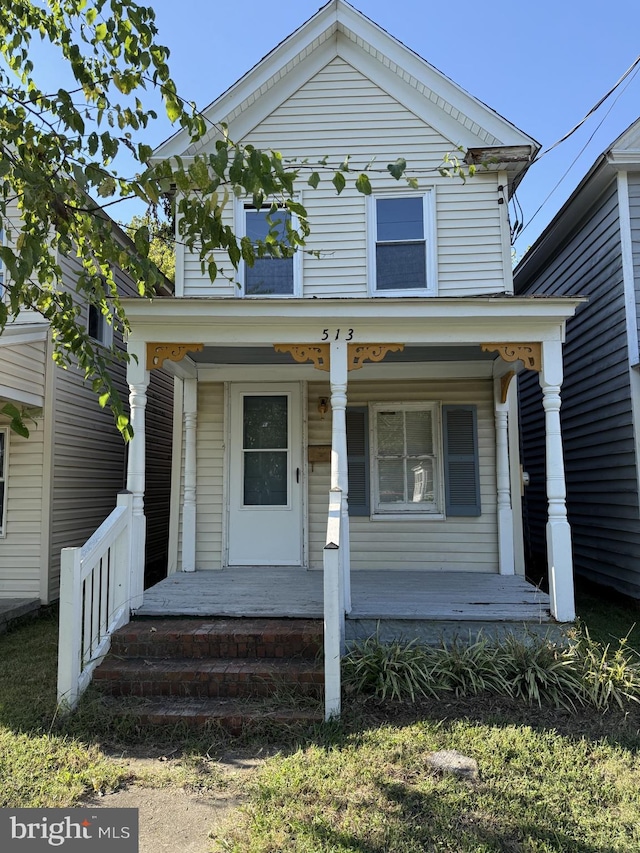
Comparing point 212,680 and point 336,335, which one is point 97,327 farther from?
point 212,680

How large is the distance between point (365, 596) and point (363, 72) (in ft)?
20.4

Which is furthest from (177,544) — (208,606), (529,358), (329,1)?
(329,1)

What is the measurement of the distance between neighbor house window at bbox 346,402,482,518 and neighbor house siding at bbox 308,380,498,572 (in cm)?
11

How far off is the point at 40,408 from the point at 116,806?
5.27 meters

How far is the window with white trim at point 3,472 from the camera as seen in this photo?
705cm

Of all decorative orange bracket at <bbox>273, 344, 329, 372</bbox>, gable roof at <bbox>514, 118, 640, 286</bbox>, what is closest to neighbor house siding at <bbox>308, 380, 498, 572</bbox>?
decorative orange bracket at <bbox>273, 344, 329, 372</bbox>

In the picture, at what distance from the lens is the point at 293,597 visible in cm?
527

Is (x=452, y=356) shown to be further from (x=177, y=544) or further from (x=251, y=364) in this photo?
(x=177, y=544)

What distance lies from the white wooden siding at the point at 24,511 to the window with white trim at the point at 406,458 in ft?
13.5

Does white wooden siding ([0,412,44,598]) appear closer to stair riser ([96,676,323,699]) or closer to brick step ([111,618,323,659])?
brick step ([111,618,323,659])

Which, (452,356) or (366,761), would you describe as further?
(452,356)

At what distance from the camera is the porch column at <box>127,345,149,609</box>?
490cm

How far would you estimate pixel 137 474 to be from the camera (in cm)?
506

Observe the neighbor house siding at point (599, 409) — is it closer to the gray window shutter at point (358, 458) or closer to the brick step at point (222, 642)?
the gray window shutter at point (358, 458)
